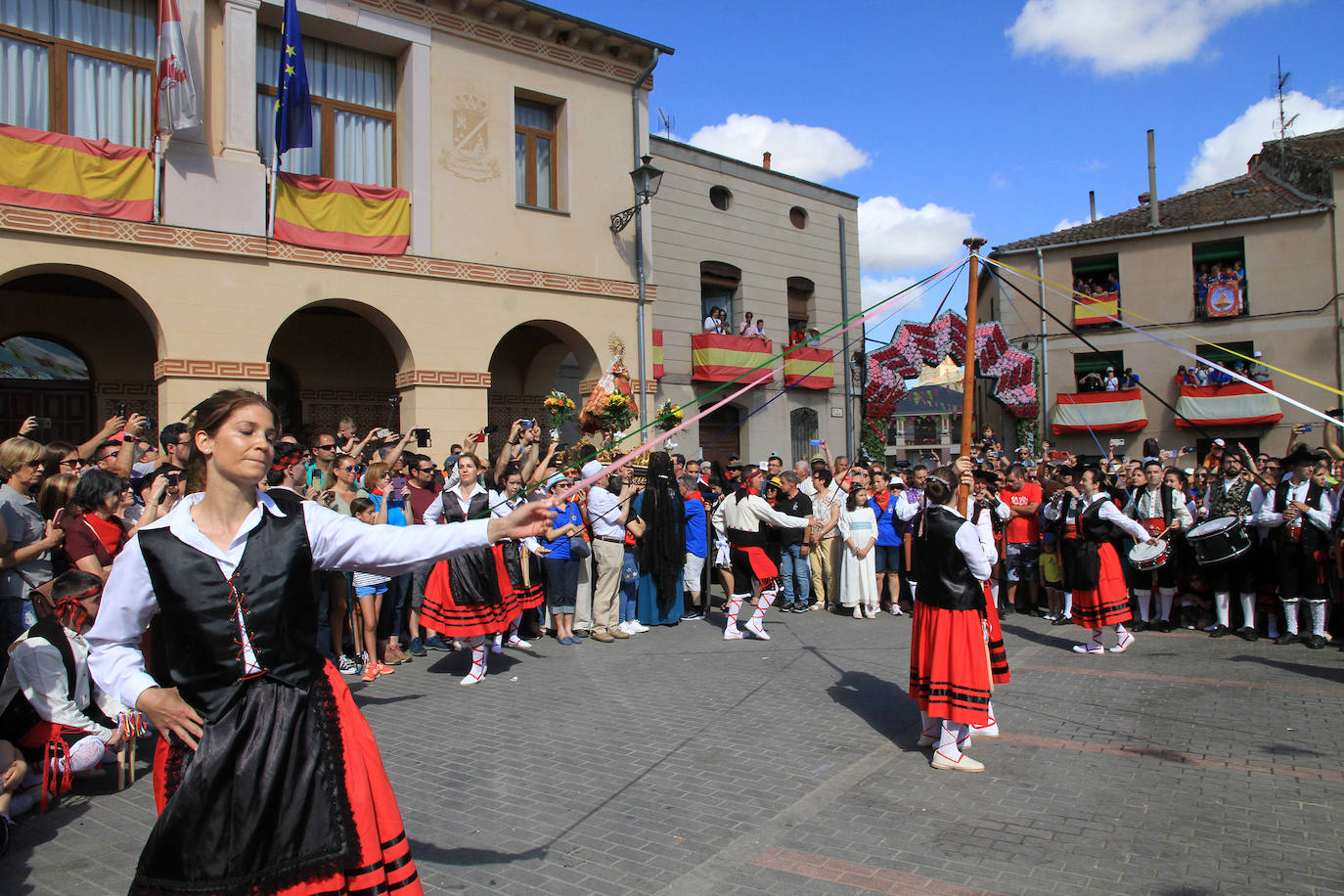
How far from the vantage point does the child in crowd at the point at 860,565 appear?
11.2 metres

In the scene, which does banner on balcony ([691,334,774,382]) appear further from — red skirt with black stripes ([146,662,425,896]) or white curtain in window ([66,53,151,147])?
red skirt with black stripes ([146,662,425,896])

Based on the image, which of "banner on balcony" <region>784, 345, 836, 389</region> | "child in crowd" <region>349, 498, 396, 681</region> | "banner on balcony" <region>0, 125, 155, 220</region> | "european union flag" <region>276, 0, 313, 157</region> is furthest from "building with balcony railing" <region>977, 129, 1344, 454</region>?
"banner on balcony" <region>0, 125, 155, 220</region>

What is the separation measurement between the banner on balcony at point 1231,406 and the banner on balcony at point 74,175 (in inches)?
984

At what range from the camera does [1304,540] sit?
28.8 feet

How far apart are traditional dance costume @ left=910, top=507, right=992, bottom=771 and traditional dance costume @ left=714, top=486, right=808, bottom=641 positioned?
12.3 feet

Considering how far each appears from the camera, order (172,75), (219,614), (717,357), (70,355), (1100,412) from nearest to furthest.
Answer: (219,614)
(172,75)
(70,355)
(717,357)
(1100,412)

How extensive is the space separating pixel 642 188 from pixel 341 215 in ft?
16.6

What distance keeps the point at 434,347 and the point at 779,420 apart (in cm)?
938

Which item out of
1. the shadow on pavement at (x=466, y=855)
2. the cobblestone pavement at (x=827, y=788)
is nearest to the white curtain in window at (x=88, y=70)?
the cobblestone pavement at (x=827, y=788)

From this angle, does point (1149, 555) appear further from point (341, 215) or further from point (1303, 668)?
point (341, 215)

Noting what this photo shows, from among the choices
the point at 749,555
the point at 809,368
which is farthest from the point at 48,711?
the point at 809,368

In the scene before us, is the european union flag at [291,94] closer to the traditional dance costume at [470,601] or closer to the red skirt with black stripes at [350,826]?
the traditional dance costume at [470,601]

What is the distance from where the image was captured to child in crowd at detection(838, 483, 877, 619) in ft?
36.7

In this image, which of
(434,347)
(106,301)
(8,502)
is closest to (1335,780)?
(8,502)
